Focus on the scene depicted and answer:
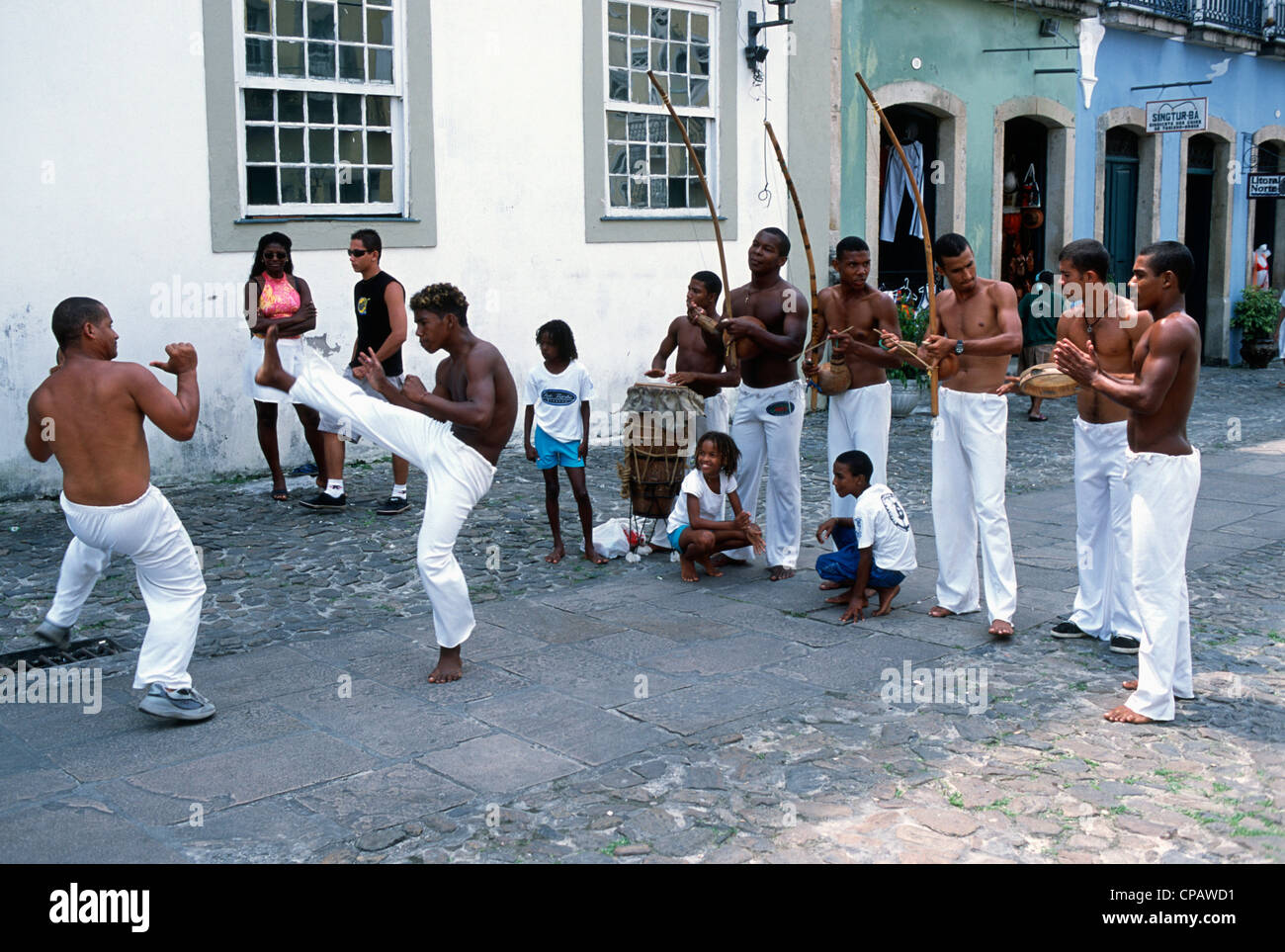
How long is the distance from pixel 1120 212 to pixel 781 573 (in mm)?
14071

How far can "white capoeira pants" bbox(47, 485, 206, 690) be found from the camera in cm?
518

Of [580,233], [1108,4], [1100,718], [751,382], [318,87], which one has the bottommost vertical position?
[1100,718]

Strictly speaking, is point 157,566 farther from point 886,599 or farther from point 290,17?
point 290,17

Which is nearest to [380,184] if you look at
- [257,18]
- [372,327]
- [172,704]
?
[257,18]

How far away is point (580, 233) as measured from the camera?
40.5 feet

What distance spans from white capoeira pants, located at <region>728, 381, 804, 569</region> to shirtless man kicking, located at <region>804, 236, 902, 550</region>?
25cm

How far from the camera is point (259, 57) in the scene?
10141 millimetres

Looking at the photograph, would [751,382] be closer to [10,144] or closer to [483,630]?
[483,630]

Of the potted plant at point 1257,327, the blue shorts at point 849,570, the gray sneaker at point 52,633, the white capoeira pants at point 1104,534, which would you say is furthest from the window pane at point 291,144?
the potted plant at point 1257,327

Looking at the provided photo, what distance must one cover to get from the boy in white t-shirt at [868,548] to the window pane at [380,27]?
231 inches

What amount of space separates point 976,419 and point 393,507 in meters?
4.34

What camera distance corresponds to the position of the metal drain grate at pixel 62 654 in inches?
239

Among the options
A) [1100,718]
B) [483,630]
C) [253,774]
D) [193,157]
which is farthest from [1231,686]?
[193,157]

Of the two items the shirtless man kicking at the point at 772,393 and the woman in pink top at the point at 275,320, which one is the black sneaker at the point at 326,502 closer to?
the woman in pink top at the point at 275,320
